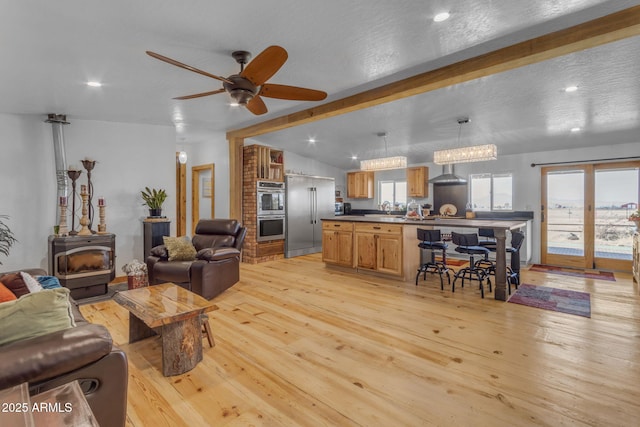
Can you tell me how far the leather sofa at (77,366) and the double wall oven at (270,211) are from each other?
4836 millimetres

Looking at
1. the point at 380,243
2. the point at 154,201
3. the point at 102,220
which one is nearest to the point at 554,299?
the point at 380,243

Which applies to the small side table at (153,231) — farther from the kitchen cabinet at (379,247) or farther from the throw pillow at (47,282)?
the kitchen cabinet at (379,247)

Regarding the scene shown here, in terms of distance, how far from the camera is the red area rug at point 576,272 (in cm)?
504

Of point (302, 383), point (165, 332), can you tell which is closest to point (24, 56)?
point (165, 332)

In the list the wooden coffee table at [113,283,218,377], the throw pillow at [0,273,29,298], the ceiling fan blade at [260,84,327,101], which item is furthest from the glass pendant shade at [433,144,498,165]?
the throw pillow at [0,273,29,298]

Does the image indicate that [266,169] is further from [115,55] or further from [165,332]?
[165,332]

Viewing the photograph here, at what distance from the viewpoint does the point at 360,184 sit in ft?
28.1

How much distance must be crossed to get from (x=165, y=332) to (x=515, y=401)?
2.34 metres

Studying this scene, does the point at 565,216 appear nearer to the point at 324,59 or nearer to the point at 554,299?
the point at 554,299

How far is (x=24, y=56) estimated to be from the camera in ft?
8.97

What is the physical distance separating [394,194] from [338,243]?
330 cm

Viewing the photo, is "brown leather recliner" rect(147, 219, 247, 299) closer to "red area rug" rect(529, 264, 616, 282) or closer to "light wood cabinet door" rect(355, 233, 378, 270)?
"light wood cabinet door" rect(355, 233, 378, 270)

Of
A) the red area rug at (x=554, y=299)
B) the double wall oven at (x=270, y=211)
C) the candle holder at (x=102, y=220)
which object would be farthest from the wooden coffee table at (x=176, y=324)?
the double wall oven at (x=270, y=211)

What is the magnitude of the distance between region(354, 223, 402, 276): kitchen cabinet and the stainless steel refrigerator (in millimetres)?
1994
